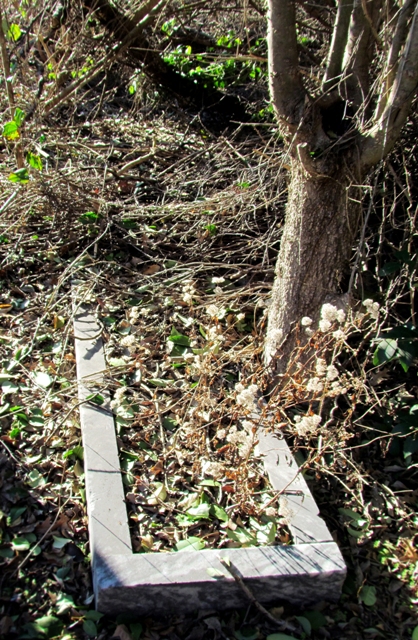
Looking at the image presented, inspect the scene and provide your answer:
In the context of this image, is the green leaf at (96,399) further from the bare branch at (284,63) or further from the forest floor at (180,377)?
the bare branch at (284,63)

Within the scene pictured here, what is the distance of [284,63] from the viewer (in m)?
2.91

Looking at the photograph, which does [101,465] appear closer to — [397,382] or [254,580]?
[254,580]

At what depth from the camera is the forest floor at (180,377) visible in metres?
2.48

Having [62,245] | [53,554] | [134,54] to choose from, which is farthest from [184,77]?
[53,554]

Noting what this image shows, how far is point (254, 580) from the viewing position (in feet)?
7.73

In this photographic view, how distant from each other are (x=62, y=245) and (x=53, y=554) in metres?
2.42

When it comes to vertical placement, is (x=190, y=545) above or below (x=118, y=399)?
below

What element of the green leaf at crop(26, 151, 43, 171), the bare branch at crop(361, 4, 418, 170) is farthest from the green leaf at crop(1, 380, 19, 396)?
the bare branch at crop(361, 4, 418, 170)

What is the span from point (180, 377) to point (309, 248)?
3.38 ft

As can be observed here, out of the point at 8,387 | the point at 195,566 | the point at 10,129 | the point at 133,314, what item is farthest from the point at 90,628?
the point at 10,129

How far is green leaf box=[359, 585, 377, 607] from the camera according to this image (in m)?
2.54

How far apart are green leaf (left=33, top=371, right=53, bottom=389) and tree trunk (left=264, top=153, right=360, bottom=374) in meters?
1.22

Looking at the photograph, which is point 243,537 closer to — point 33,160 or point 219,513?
point 219,513

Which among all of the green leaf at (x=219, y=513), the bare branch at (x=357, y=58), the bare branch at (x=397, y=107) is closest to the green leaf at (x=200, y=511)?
the green leaf at (x=219, y=513)
